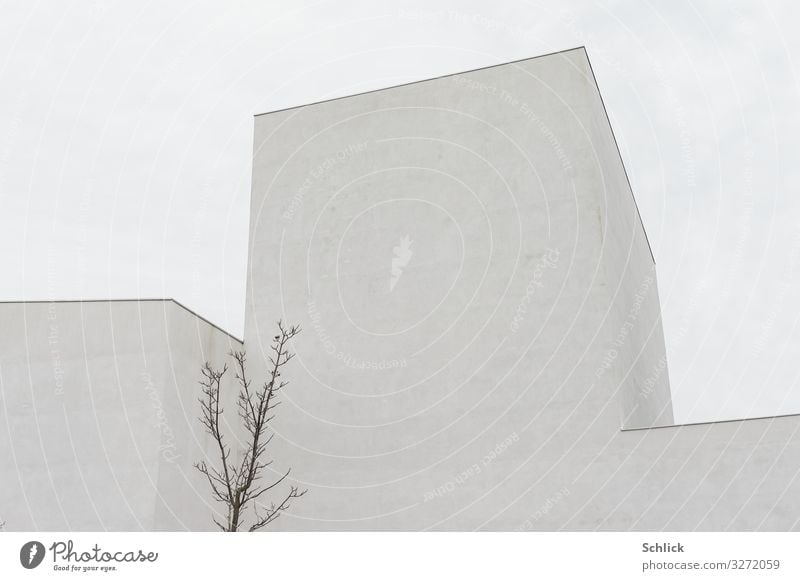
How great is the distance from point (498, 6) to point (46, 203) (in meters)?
9.76

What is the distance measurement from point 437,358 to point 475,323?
92 cm

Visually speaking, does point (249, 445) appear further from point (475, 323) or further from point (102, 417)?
point (475, 323)

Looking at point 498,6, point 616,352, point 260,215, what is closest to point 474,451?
point 616,352

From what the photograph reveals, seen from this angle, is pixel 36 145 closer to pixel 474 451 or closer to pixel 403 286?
pixel 403 286

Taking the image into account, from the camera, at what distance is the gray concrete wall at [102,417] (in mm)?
15297

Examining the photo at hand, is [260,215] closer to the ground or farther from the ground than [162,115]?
closer to the ground

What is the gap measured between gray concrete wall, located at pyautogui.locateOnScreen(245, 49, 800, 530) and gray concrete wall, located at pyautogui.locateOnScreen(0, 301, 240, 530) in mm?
2033

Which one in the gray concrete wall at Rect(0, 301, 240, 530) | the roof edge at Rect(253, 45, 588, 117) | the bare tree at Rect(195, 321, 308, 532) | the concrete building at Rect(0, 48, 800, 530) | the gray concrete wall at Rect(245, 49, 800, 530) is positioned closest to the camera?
the gray concrete wall at Rect(245, 49, 800, 530)

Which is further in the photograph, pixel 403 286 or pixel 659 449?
pixel 403 286

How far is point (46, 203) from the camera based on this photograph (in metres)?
18.7

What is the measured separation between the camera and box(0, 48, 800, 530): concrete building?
14.8 m

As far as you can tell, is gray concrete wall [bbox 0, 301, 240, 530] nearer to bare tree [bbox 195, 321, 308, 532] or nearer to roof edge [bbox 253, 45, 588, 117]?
bare tree [bbox 195, 321, 308, 532]

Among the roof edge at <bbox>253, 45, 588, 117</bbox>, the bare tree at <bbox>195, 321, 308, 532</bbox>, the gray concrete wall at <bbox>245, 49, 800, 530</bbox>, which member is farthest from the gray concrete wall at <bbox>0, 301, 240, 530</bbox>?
the roof edge at <bbox>253, 45, 588, 117</bbox>
